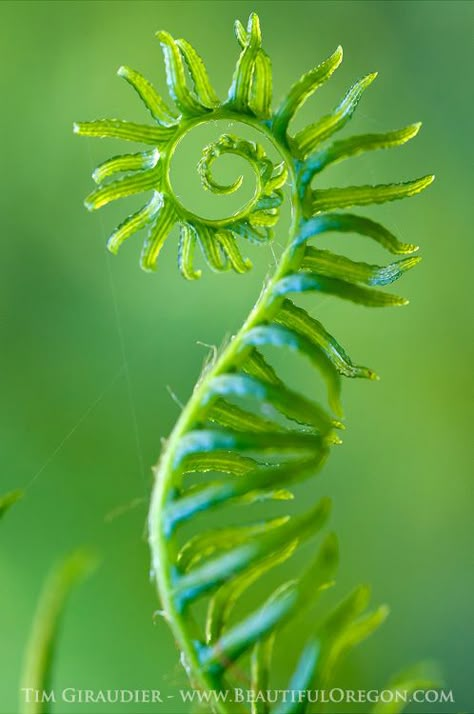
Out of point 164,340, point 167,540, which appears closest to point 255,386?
point 167,540

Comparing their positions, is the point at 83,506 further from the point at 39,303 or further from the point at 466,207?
the point at 466,207

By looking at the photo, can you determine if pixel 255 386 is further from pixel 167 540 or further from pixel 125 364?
pixel 125 364

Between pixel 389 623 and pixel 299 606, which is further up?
pixel 299 606

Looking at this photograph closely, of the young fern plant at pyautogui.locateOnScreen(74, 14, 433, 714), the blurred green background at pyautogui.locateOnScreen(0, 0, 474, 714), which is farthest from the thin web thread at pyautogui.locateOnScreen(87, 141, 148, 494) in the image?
the young fern plant at pyautogui.locateOnScreen(74, 14, 433, 714)

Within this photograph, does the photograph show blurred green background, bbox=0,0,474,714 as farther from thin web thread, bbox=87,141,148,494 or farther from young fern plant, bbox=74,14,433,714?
young fern plant, bbox=74,14,433,714

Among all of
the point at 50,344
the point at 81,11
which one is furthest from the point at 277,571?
the point at 81,11
